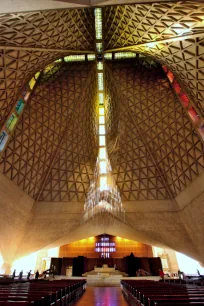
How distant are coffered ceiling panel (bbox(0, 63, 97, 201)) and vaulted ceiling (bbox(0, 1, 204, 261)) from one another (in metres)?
0.10

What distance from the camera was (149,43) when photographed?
12992 millimetres

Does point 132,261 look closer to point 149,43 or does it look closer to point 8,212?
point 8,212

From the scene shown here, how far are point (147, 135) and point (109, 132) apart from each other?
4.64 metres

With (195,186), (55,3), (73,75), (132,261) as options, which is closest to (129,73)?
(73,75)

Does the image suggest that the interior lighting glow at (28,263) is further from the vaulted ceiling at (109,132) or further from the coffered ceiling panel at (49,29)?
the coffered ceiling panel at (49,29)

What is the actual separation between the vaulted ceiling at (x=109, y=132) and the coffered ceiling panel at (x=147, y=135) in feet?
0.35

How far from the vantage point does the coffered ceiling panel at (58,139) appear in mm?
16797

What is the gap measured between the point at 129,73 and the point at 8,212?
18.4 m

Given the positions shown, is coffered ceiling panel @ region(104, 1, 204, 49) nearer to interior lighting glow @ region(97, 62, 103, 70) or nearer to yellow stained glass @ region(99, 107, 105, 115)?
interior lighting glow @ region(97, 62, 103, 70)

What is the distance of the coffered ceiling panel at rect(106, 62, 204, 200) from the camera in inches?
684

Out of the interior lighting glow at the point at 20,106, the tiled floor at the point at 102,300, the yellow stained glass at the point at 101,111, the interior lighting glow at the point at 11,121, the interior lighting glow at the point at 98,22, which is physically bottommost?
the tiled floor at the point at 102,300

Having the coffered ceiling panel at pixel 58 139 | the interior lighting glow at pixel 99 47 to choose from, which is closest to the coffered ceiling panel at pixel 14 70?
the coffered ceiling panel at pixel 58 139

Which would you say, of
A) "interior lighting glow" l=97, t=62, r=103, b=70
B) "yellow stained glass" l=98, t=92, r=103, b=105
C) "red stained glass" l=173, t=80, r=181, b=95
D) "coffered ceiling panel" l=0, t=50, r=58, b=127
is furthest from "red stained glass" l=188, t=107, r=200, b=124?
"coffered ceiling panel" l=0, t=50, r=58, b=127

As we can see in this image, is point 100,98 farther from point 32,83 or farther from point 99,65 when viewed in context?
point 32,83
